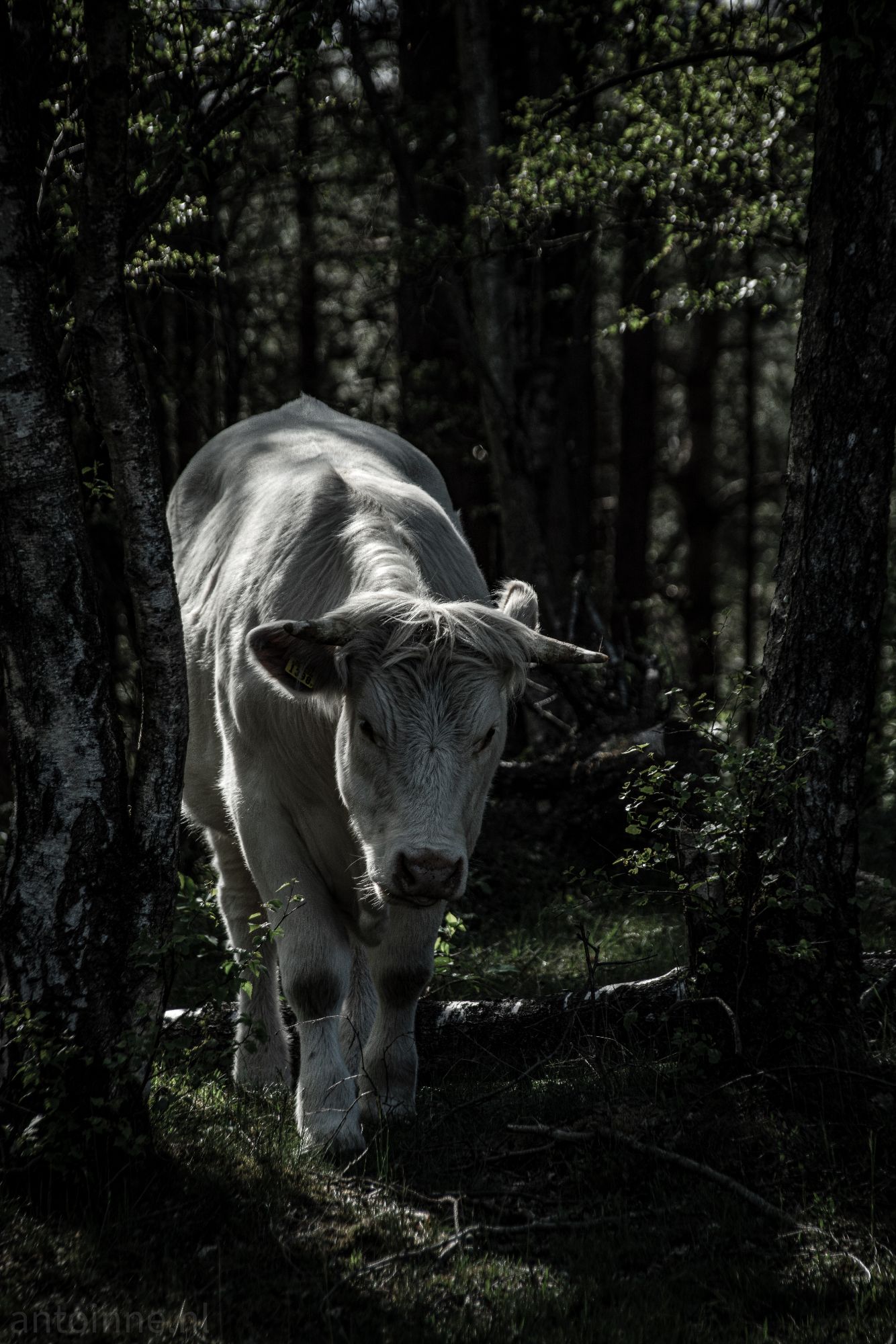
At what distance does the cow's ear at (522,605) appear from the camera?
543 centimetres

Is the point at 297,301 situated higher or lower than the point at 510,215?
lower

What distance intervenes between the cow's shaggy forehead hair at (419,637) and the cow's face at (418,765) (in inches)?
1.0

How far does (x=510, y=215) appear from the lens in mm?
8188

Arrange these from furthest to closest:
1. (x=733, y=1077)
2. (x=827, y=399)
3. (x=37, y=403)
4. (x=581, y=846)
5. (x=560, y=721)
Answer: (x=560, y=721), (x=581, y=846), (x=827, y=399), (x=733, y=1077), (x=37, y=403)

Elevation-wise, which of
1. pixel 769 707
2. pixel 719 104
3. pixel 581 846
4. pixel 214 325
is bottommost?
pixel 581 846

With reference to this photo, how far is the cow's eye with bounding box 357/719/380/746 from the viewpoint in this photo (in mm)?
4625

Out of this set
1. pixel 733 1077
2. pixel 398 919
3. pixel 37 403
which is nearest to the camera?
pixel 37 403

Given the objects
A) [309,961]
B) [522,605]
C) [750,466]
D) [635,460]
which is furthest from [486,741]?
[750,466]

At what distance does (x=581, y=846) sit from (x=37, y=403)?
5722 mm

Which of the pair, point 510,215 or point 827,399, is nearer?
point 827,399

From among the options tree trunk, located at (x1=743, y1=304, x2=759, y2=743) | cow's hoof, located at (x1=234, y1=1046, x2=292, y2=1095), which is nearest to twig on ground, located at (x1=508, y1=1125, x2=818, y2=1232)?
cow's hoof, located at (x1=234, y1=1046, x2=292, y2=1095)

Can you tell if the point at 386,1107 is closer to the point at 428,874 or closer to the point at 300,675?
the point at 428,874

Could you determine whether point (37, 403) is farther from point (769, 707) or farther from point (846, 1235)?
point (846, 1235)

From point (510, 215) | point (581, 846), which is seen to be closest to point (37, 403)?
point (510, 215)
